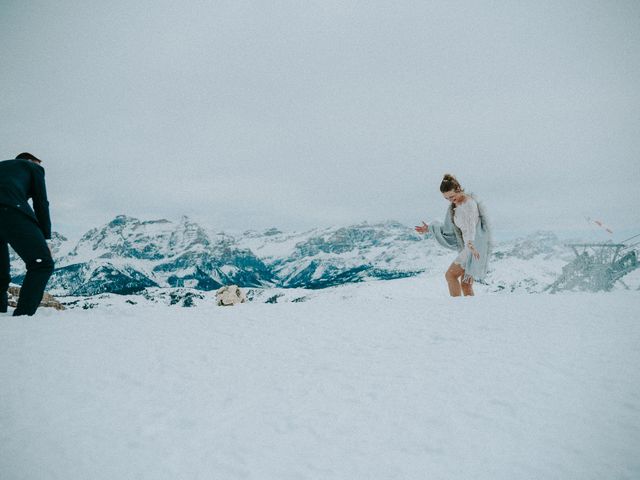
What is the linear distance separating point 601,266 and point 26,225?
41269 millimetres

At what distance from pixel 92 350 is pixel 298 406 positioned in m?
2.51

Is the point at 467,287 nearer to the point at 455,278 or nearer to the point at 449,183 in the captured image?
the point at 455,278

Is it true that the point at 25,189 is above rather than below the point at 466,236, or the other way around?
above

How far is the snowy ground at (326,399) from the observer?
2006 mm

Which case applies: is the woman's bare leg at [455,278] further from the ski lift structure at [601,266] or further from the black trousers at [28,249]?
the ski lift structure at [601,266]

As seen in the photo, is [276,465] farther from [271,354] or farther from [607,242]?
[607,242]

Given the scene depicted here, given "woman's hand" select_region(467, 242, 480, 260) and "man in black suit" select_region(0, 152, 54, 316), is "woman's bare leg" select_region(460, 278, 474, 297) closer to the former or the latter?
"woman's hand" select_region(467, 242, 480, 260)

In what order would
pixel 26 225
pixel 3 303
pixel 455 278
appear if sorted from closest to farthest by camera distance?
pixel 26 225, pixel 3 303, pixel 455 278

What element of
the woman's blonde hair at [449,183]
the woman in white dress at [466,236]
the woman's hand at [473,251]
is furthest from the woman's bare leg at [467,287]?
the woman's blonde hair at [449,183]

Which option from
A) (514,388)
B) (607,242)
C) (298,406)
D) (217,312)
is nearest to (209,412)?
(298,406)

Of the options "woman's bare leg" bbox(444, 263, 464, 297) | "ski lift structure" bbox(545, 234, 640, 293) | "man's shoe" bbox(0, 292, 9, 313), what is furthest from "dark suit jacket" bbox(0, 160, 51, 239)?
"ski lift structure" bbox(545, 234, 640, 293)

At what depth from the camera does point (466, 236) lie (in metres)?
6.52

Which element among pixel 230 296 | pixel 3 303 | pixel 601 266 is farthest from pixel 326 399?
pixel 601 266

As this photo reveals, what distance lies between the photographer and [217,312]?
5379 millimetres
